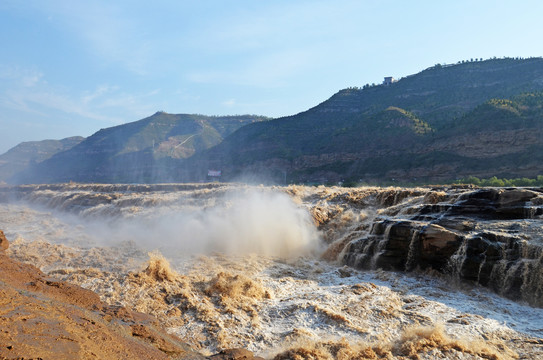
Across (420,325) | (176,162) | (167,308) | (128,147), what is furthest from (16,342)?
(128,147)

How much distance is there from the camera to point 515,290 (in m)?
9.05

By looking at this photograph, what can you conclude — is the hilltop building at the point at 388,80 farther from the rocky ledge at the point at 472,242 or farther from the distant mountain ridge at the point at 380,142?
the rocky ledge at the point at 472,242

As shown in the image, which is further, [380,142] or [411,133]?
[380,142]

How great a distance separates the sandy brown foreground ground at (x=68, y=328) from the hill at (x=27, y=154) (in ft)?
350

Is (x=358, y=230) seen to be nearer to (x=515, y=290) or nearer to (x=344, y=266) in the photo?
(x=344, y=266)

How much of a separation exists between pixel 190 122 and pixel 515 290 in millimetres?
108672

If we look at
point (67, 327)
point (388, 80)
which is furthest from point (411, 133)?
point (67, 327)

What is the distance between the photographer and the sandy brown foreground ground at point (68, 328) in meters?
4.27

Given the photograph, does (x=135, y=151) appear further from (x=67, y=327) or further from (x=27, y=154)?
(x=67, y=327)

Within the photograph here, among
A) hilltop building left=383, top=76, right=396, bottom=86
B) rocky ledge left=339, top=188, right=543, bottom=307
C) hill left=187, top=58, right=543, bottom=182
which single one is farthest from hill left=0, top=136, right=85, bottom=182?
rocky ledge left=339, top=188, right=543, bottom=307

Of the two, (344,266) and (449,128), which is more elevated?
(449,128)

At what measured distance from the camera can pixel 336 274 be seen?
1156 centimetres

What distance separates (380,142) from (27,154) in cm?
11208

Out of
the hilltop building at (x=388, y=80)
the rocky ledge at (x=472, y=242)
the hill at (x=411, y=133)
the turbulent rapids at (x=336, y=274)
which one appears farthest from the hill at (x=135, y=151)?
the rocky ledge at (x=472, y=242)
